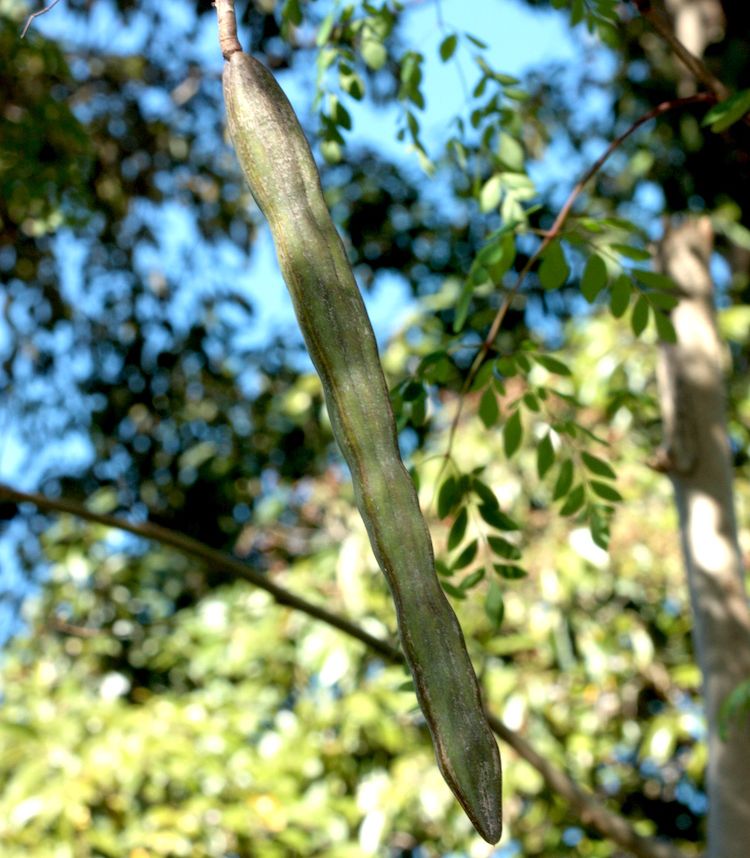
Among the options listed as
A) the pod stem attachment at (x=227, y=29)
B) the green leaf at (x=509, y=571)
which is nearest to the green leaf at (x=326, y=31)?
the green leaf at (x=509, y=571)

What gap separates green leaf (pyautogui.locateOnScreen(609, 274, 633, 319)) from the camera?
1.96m

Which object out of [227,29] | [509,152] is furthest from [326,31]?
[227,29]

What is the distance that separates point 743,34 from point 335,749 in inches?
98.8

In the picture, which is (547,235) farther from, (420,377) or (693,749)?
(693,749)

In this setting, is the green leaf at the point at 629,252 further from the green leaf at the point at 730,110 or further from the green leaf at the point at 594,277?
the green leaf at the point at 730,110

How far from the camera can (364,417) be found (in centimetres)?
95

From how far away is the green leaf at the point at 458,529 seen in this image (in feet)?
6.27

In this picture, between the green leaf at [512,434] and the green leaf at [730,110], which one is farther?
the green leaf at [512,434]

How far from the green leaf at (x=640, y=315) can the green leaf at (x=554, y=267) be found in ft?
0.43

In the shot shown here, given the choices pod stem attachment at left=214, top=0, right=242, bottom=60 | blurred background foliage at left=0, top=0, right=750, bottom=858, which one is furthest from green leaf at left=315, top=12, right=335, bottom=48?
pod stem attachment at left=214, top=0, right=242, bottom=60

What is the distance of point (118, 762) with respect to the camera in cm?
361

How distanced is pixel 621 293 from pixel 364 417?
1.09 metres

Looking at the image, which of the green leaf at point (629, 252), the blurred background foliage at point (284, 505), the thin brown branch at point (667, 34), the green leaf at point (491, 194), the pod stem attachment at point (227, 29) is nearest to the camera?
the pod stem attachment at point (227, 29)

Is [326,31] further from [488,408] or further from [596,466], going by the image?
[596,466]
